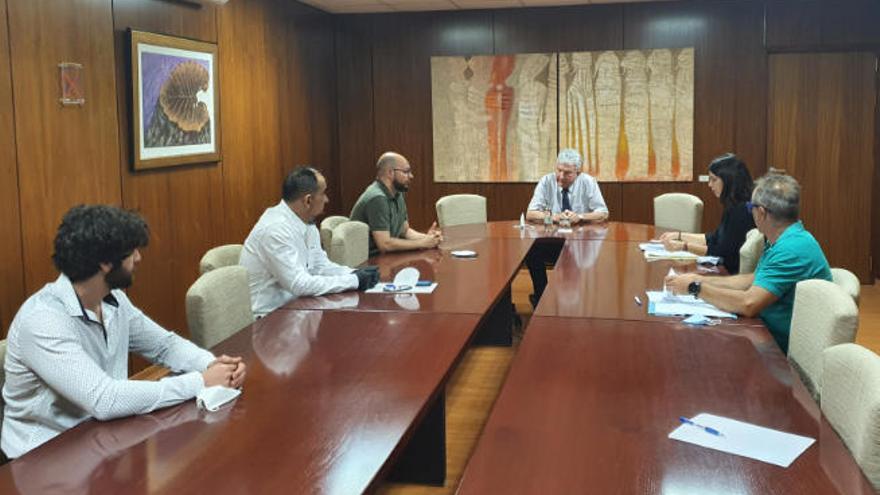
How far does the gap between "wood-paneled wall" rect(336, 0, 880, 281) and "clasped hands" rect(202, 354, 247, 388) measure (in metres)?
5.98

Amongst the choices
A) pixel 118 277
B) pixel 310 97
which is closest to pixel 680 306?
pixel 118 277

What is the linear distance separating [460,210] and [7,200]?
3.61 m

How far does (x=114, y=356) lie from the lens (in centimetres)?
231

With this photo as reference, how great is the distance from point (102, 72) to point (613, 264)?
298 cm

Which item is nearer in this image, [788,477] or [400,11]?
[788,477]

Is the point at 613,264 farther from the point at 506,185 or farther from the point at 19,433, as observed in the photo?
the point at 506,185

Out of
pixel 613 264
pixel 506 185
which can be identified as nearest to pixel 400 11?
pixel 506 185

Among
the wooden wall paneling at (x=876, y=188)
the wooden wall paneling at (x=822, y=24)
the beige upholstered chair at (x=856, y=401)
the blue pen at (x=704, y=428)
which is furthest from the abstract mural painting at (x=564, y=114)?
the blue pen at (x=704, y=428)

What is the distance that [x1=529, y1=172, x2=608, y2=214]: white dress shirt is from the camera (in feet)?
20.8

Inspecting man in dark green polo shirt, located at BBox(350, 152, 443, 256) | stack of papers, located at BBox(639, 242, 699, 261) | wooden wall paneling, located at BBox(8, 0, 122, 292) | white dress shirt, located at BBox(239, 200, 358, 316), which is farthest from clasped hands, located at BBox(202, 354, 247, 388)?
stack of papers, located at BBox(639, 242, 699, 261)

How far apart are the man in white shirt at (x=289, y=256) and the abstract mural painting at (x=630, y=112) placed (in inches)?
178

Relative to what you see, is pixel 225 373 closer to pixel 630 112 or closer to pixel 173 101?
pixel 173 101

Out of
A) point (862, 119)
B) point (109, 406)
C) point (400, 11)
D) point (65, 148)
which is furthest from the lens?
point (400, 11)

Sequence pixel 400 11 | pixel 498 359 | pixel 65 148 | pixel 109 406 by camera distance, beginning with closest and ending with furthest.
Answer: pixel 109 406, pixel 65 148, pixel 498 359, pixel 400 11
